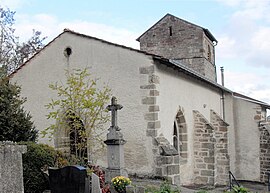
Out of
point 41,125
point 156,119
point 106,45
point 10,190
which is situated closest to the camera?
point 10,190

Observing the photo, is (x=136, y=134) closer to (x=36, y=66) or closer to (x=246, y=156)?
(x=36, y=66)

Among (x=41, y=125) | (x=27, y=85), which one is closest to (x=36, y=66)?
(x=27, y=85)

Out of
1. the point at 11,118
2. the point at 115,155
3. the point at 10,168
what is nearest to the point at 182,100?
the point at 115,155

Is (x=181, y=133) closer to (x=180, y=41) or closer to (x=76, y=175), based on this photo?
(x=76, y=175)

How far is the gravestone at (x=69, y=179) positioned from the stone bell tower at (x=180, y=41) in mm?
17391

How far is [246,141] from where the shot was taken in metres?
19.0

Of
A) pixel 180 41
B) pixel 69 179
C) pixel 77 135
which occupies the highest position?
pixel 180 41

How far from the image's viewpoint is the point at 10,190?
4492 mm

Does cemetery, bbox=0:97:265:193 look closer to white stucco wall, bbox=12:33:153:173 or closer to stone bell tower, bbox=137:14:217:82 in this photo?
white stucco wall, bbox=12:33:153:173

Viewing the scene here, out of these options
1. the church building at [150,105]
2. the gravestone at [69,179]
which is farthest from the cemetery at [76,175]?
the church building at [150,105]

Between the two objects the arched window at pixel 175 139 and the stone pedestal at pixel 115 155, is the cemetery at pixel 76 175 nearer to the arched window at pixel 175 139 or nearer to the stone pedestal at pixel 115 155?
the stone pedestal at pixel 115 155

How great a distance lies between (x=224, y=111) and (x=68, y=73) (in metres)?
10.4

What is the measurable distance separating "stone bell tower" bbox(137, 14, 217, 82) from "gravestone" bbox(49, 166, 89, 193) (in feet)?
57.1

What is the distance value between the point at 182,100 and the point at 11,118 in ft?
21.9
